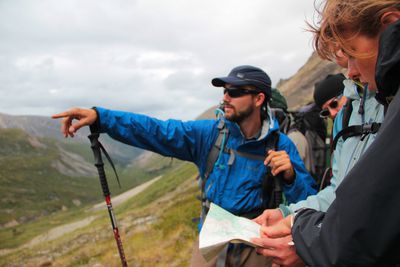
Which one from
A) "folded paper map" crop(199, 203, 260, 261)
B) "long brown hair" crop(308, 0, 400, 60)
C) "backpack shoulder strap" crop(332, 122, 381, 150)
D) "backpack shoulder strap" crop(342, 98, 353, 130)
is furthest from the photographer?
"backpack shoulder strap" crop(342, 98, 353, 130)

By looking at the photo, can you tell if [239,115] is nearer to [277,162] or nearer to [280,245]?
[277,162]

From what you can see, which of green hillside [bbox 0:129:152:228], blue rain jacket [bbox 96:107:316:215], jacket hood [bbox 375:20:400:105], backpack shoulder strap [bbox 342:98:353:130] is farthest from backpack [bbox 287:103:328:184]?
green hillside [bbox 0:129:152:228]

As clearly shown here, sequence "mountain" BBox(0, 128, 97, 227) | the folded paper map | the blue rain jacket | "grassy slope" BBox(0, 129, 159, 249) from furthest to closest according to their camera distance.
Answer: "mountain" BBox(0, 128, 97, 227), "grassy slope" BBox(0, 129, 159, 249), the blue rain jacket, the folded paper map

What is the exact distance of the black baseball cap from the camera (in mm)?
5355

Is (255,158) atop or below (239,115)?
below

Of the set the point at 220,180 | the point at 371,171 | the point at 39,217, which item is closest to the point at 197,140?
the point at 220,180

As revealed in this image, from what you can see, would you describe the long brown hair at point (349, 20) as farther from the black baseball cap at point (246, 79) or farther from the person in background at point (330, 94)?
the person in background at point (330, 94)

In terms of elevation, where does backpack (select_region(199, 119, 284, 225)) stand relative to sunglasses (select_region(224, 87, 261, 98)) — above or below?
below

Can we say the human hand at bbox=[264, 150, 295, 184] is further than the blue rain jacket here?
No

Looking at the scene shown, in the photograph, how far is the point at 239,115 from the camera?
522cm

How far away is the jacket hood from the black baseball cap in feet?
12.1

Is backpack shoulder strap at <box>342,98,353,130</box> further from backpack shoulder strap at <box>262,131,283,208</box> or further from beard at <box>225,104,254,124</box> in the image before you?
beard at <box>225,104,254,124</box>

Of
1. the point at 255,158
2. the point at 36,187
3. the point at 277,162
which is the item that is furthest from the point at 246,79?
the point at 36,187

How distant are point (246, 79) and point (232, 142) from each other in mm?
1146
